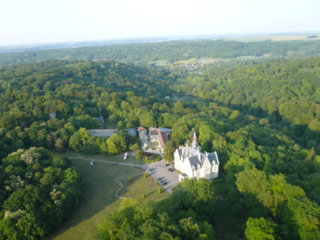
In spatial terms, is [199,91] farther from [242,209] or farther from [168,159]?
[242,209]

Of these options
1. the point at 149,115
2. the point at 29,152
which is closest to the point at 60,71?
the point at 149,115

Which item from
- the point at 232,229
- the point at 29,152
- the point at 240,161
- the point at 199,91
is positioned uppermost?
the point at 29,152

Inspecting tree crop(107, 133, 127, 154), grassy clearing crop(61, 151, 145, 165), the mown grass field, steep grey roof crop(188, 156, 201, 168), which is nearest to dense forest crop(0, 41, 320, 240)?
tree crop(107, 133, 127, 154)

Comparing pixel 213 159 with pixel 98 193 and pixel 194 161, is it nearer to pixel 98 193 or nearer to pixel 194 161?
pixel 194 161

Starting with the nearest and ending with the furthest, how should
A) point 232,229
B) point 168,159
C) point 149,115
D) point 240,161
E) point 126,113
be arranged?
1. point 232,229
2. point 240,161
3. point 168,159
4. point 149,115
5. point 126,113

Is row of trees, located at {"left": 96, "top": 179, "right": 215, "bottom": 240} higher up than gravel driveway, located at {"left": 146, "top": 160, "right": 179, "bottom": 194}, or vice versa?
row of trees, located at {"left": 96, "top": 179, "right": 215, "bottom": 240}

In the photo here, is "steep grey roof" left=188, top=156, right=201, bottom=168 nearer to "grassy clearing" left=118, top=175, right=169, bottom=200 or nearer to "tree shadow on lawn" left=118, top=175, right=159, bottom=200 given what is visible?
"grassy clearing" left=118, top=175, right=169, bottom=200

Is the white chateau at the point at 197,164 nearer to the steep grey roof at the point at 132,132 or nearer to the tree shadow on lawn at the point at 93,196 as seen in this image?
the tree shadow on lawn at the point at 93,196
